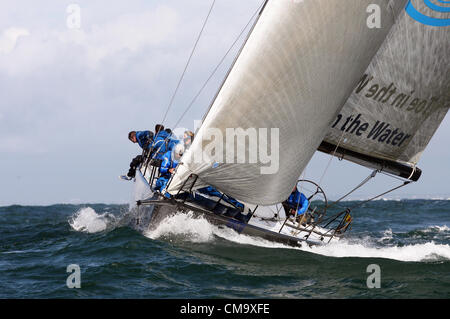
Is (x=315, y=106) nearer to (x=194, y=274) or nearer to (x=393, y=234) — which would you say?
(x=194, y=274)

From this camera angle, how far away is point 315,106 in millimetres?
7910

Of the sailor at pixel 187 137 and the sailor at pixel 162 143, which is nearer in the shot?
the sailor at pixel 187 137

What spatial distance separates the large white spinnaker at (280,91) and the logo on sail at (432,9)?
3.94 feet

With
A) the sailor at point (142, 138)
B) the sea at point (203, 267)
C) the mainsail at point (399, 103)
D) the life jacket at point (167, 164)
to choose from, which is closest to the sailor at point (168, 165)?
the life jacket at point (167, 164)

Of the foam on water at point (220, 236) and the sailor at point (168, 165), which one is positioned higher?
the sailor at point (168, 165)

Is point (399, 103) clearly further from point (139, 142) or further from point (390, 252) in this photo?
point (139, 142)

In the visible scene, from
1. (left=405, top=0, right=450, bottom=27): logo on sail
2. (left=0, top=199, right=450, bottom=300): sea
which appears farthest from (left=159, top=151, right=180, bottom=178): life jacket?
(left=405, top=0, right=450, bottom=27): logo on sail

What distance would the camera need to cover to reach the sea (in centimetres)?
624

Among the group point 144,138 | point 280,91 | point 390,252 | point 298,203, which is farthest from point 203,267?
point 144,138

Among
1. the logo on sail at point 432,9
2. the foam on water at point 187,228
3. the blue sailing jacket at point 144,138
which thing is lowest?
the foam on water at point 187,228

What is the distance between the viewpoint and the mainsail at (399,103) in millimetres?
9422

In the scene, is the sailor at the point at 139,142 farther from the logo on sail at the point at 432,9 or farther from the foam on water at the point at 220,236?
the logo on sail at the point at 432,9

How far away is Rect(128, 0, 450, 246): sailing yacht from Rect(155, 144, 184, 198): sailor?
0.71 feet
